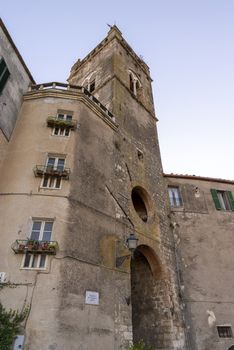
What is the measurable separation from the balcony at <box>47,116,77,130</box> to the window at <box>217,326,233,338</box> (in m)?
10.7

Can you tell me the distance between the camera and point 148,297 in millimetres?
11125

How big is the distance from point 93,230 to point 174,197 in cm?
725

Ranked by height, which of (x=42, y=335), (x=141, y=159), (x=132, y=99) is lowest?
(x=42, y=335)

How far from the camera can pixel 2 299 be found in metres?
6.54

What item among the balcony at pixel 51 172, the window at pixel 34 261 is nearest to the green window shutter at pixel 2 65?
the balcony at pixel 51 172

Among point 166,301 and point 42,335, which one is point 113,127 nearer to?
point 166,301

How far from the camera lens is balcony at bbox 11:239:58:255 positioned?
23.5 feet

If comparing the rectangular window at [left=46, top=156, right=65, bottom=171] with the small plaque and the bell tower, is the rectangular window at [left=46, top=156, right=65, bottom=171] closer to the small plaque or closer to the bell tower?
the bell tower

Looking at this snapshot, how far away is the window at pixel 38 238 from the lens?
7180 millimetres

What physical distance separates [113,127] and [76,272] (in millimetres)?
7245

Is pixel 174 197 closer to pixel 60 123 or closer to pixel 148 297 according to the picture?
pixel 148 297

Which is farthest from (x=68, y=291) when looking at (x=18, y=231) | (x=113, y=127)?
(x=113, y=127)

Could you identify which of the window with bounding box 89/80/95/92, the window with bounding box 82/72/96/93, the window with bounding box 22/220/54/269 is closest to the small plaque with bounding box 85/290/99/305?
the window with bounding box 22/220/54/269

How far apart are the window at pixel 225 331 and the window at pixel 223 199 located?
5.89 metres
